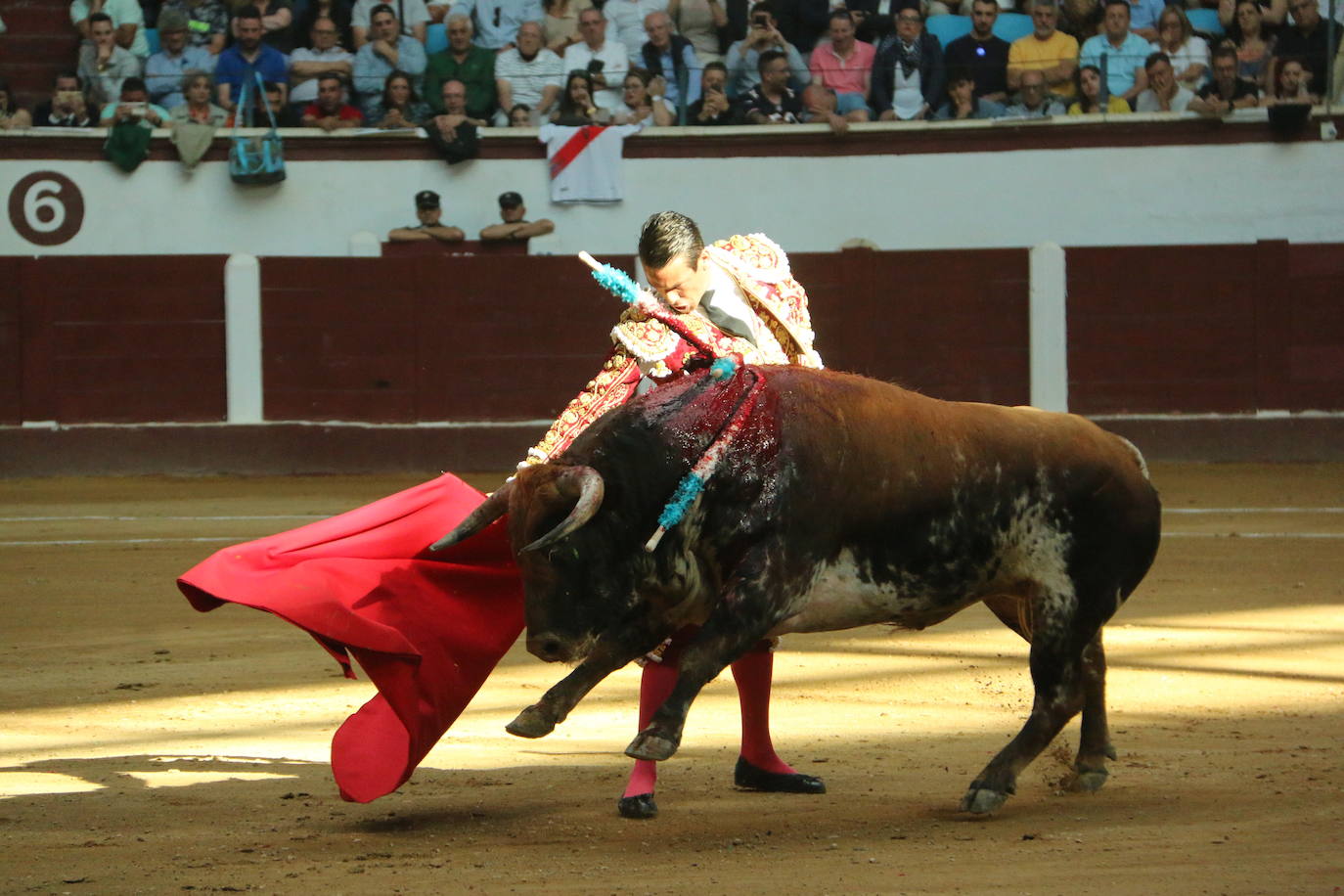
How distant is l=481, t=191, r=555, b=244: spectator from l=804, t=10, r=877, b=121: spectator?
1.80 m

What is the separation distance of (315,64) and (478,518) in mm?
8051

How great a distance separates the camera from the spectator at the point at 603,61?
10.8 m

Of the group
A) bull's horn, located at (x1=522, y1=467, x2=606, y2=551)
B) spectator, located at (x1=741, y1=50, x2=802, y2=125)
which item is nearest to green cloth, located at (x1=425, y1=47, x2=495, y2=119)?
spectator, located at (x1=741, y1=50, x2=802, y2=125)

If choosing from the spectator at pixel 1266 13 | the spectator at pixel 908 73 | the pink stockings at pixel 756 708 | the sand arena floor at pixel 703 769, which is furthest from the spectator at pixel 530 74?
the pink stockings at pixel 756 708

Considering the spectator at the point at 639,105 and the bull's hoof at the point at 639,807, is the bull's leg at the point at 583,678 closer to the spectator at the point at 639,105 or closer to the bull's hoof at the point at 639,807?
the bull's hoof at the point at 639,807

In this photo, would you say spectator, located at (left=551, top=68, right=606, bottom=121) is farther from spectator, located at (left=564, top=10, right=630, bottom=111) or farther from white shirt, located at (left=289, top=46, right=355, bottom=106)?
white shirt, located at (left=289, top=46, right=355, bottom=106)

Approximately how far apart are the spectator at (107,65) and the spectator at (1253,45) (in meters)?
6.36

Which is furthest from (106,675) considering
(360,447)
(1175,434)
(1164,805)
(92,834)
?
(1175,434)

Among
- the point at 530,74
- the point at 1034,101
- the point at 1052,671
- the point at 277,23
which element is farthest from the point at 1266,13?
the point at 1052,671

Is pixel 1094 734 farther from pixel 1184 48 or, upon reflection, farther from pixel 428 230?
pixel 1184 48

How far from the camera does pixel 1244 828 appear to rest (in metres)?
3.16

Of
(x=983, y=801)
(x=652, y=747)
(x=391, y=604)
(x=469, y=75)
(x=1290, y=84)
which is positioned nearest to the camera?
(x=652, y=747)

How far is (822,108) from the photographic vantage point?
10.8 m

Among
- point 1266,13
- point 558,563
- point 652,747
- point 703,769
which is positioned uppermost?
point 1266,13
